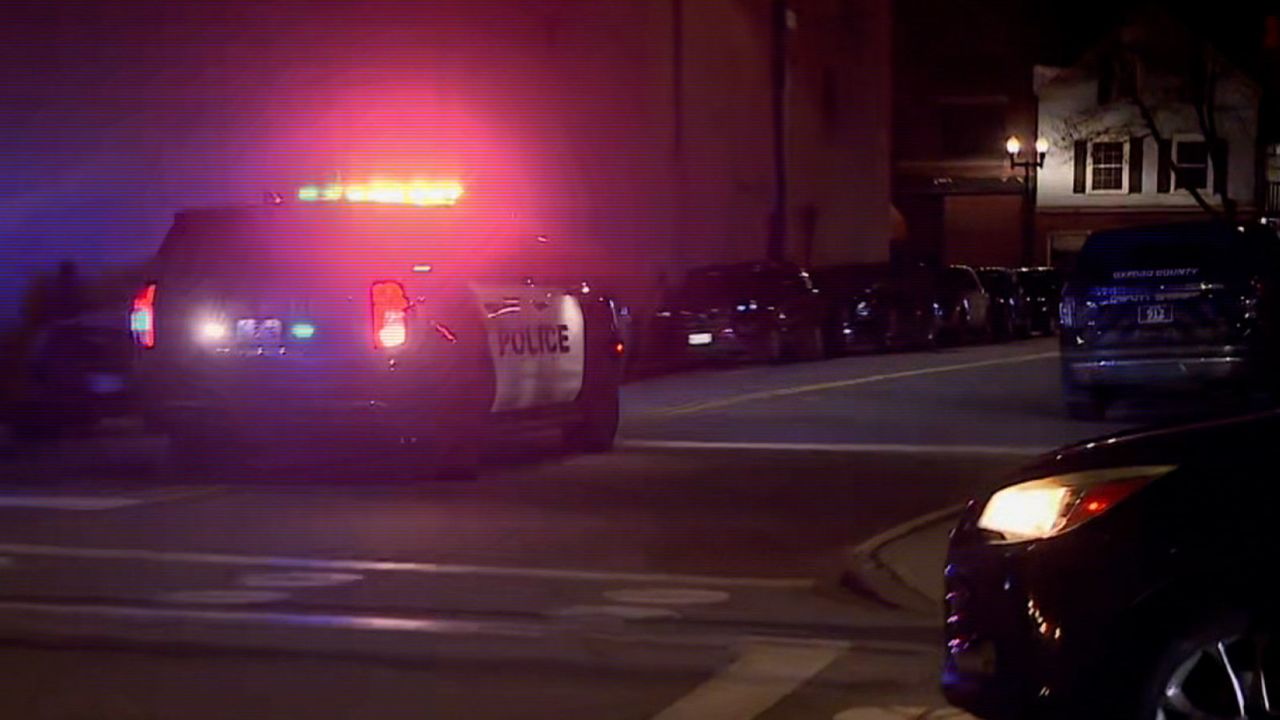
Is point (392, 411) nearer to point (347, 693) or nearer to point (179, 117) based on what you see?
point (347, 693)

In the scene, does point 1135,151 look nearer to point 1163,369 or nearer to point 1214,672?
point 1163,369

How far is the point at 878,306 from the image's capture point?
31.5 metres

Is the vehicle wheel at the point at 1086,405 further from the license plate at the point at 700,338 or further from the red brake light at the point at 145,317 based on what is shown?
the license plate at the point at 700,338

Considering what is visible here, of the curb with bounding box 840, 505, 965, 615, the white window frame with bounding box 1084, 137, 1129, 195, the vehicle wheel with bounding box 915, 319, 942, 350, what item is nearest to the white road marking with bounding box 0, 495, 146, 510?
the curb with bounding box 840, 505, 965, 615

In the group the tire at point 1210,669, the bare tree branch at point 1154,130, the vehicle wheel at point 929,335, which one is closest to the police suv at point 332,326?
the tire at point 1210,669

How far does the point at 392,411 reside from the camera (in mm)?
13227

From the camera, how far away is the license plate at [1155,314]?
55.7ft

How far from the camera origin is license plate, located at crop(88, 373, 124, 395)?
17344 mm

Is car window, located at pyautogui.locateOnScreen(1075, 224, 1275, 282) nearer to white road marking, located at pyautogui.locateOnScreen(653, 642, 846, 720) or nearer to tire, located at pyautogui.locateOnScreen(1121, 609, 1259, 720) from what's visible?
white road marking, located at pyautogui.locateOnScreen(653, 642, 846, 720)

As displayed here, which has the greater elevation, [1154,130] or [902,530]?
[1154,130]

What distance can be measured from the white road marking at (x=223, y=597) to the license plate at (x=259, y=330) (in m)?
3.76

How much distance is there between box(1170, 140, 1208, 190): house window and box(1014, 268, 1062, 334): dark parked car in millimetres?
21274

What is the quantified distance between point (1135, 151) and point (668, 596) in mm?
53543

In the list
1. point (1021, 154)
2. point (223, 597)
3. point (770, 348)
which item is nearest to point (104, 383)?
point (223, 597)
